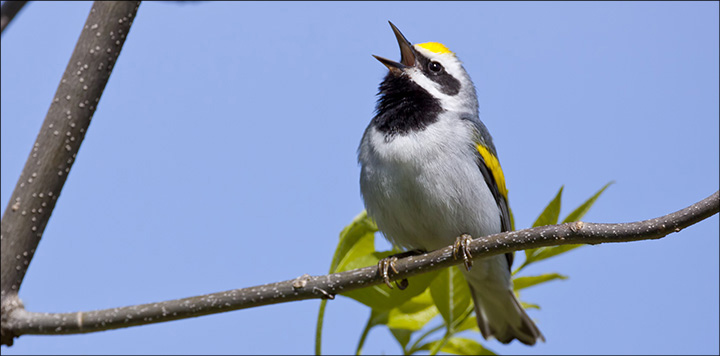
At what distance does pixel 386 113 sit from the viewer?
4539 mm

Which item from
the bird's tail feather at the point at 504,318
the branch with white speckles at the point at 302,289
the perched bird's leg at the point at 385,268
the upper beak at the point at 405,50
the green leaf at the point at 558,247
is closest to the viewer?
the branch with white speckles at the point at 302,289

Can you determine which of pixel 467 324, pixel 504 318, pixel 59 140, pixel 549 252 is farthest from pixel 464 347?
pixel 59 140

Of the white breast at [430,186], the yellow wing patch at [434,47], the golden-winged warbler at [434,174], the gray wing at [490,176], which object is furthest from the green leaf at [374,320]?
the yellow wing patch at [434,47]

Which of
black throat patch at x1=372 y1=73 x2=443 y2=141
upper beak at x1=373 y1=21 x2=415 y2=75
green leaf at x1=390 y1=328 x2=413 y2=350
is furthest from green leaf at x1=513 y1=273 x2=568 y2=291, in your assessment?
upper beak at x1=373 y1=21 x2=415 y2=75

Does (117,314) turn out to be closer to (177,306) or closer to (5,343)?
(177,306)

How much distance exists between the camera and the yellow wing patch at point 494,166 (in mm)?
4387

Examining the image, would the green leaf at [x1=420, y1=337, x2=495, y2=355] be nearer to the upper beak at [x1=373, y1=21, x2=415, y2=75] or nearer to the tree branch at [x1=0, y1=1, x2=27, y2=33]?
the upper beak at [x1=373, y1=21, x2=415, y2=75]

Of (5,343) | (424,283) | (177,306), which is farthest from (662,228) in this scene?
(5,343)

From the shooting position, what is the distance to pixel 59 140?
268 centimetres

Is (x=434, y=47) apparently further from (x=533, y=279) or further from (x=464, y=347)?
(x=464, y=347)

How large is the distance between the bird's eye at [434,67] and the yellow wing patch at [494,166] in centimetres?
86

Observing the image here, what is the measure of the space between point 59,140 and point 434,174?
2121mm

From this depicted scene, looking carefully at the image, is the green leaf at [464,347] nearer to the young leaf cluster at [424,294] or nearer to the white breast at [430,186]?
the young leaf cluster at [424,294]

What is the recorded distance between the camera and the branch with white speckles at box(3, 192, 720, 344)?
2566 millimetres
